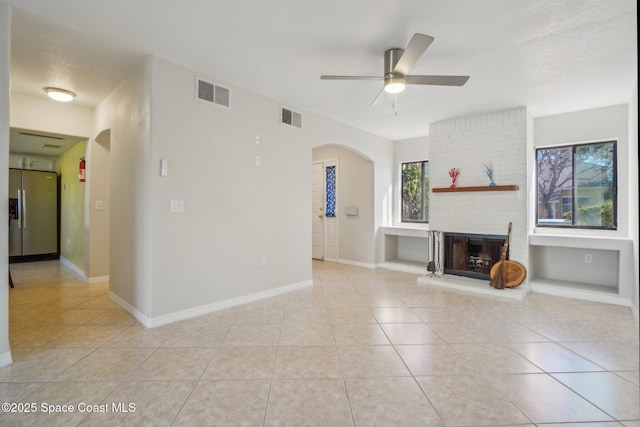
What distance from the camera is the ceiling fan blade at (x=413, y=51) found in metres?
2.15

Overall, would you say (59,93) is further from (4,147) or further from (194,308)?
(194,308)

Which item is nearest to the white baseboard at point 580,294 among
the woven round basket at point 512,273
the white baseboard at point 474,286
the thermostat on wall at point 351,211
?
the white baseboard at point 474,286

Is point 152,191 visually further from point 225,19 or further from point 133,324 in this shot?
point 225,19

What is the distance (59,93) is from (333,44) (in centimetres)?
364

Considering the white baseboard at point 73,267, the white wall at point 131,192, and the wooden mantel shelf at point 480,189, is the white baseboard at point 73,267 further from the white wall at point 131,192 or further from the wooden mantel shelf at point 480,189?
the wooden mantel shelf at point 480,189

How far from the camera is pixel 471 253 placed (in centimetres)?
501

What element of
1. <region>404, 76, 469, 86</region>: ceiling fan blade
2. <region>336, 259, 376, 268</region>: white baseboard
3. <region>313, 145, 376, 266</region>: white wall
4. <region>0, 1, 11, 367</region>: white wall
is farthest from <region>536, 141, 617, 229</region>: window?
<region>0, 1, 11, 367</region>: white wall

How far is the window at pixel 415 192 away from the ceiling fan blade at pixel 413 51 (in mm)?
3886

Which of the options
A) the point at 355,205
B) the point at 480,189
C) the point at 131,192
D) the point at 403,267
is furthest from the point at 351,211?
the point at 131,192

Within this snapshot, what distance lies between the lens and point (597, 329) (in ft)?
9.86

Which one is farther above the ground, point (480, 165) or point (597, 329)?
point (480, 165)

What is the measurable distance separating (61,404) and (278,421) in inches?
53.6

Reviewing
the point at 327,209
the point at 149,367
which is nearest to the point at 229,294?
the point at 149,367

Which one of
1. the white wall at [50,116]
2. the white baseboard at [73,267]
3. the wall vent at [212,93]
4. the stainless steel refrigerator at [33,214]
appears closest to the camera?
the wall vent at [212,93]
